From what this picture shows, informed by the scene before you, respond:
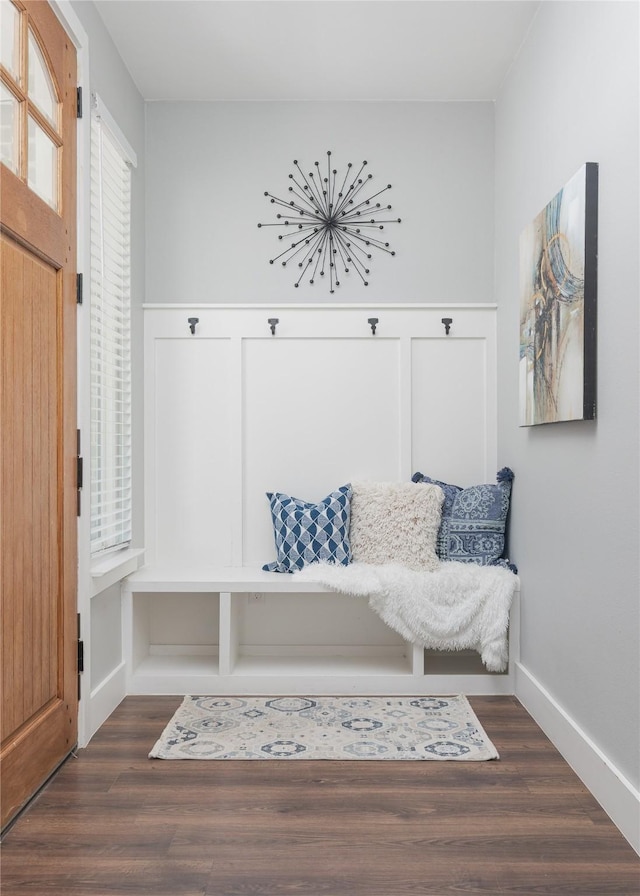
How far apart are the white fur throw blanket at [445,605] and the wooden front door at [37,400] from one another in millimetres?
1151

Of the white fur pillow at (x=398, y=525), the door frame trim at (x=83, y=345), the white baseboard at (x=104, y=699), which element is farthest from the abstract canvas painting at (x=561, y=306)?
the white baseboard at (x=104, y=699)

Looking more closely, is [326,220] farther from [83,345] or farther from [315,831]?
[315,831]

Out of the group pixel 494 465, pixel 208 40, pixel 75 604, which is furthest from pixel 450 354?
pixel 75 604

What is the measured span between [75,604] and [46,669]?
0.92ft

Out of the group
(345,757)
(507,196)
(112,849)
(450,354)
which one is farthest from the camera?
(450,354)

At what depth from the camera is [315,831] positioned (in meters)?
1.94

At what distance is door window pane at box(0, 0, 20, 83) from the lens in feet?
6.34

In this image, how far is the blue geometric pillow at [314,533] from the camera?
3180 millimetres

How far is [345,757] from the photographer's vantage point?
240 cm

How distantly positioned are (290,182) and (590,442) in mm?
Result: 2082

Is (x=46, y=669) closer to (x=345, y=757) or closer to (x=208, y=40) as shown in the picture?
(x=345, y=757)

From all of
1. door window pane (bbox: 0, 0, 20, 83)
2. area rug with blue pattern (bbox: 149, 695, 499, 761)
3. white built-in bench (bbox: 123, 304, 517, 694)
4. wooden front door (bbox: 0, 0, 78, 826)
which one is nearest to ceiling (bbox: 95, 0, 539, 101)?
wooden front door (bbox: 0, 0, 78, 826)

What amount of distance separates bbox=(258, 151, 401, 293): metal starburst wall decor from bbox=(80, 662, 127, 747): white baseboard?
199 centimetres

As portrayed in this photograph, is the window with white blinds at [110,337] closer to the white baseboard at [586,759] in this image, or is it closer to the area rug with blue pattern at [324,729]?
the area rug with blue pattern at [324,729]
